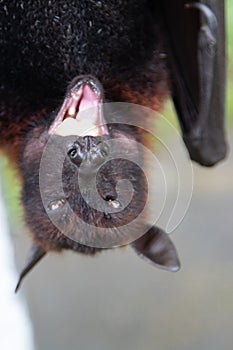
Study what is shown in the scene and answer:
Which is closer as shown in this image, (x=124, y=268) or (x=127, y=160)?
(x=127, y=160)

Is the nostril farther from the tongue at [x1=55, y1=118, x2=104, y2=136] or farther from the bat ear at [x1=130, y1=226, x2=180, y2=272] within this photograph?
the bat ear at [x1=130, y1=226, x2=180, y2=272]

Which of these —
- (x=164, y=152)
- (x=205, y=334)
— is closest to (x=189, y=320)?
(x=205, y=334)

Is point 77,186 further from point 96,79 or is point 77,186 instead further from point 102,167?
point 96,79

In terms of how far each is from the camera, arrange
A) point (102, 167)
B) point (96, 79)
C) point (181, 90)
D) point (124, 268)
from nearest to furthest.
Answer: point (102, 167) < point (96, 79) < point (181, 90) < point (124, 268)

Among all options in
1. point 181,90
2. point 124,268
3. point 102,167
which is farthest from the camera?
point 124,268

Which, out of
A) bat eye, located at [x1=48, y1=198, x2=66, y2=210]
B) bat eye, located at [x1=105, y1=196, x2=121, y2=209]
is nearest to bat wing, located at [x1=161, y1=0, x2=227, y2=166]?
bat eye, located at [x1=105, y1=196, x2=121, y2=209]

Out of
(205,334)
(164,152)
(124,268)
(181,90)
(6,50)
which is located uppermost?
(6,50)
